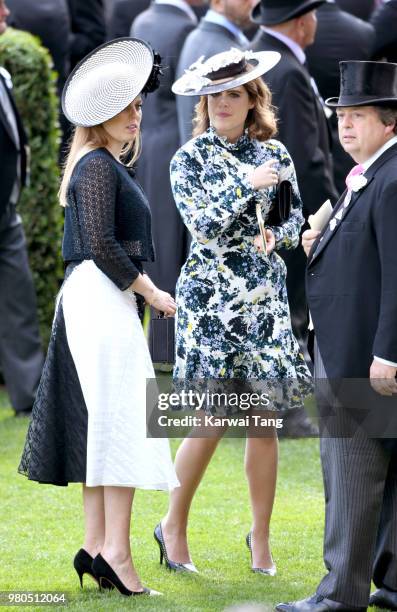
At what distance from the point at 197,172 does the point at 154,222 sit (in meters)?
3.05

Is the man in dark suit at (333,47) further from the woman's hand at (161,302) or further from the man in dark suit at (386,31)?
the woman's hand at (161,302)

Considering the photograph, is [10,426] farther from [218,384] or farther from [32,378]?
[218,384]

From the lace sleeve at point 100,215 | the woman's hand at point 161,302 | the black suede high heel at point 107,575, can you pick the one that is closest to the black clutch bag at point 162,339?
the woman's hand at point 161,302

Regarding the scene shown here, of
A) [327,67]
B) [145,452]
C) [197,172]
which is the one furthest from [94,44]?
[145,452]

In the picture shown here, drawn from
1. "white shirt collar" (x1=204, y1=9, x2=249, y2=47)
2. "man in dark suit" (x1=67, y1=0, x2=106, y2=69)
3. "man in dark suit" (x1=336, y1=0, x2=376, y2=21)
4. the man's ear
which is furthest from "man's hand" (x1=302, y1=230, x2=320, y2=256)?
"man in dark suit" (x1=67, y1=0, x2=106, y2=69)

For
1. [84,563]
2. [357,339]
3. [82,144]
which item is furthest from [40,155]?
[357,339]

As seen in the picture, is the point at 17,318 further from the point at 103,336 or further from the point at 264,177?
the point at 103,336

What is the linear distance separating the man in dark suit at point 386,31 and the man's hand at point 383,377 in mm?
4104

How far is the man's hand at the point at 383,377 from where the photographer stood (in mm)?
4141

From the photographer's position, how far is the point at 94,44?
1124 centimetres

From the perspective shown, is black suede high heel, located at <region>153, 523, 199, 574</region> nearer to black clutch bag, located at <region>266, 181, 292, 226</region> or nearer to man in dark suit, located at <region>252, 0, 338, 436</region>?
black clutch bag, located at <region>266, 181, 292, 226</region>

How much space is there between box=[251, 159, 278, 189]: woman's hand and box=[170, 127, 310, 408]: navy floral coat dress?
3cm

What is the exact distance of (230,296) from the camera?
512cm

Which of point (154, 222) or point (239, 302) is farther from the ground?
point (239, 302)
